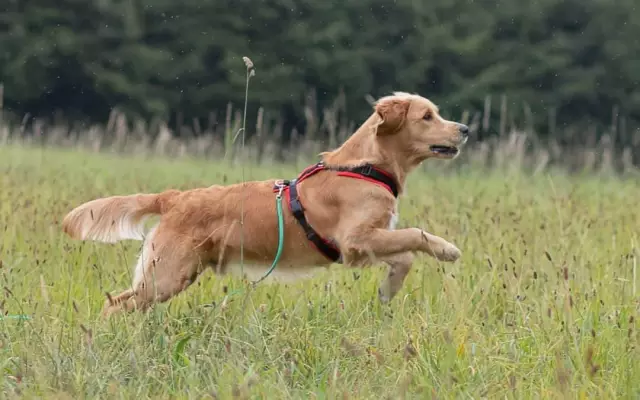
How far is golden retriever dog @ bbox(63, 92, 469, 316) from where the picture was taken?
4.09 metres

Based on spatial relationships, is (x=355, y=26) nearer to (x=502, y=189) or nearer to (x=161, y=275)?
(x=502, y=189)

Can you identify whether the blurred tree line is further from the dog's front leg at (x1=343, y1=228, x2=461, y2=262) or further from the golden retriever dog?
the dog's front leg at (x1=343, y1=228, x2=461, y2=262)

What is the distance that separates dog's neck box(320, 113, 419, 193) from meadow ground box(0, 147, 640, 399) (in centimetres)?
48

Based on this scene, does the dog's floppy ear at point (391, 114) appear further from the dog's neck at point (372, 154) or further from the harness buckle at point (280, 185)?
the harness buckle at point (280, 185)

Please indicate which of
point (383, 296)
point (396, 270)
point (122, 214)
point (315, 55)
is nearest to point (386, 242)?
point (396, 270)

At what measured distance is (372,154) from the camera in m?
4.41

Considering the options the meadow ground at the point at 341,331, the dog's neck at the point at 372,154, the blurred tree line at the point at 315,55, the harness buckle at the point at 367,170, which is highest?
the blurred tree line at the point at 315,55

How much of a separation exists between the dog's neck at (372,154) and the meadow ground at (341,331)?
48 centimetres

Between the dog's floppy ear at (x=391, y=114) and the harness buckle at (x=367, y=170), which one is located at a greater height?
the dog's floppy ear at (x=391, y=114)

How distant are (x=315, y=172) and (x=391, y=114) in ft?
1.58

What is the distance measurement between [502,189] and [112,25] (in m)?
20.2

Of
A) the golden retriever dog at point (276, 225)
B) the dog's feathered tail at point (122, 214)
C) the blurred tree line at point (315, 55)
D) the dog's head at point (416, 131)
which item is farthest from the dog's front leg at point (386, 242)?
the blurred tree line at point (315, 55)

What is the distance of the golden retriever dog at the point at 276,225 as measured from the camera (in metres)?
4.09

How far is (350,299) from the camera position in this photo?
155 inches
